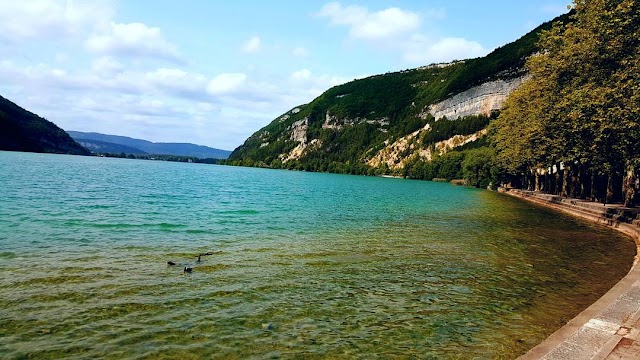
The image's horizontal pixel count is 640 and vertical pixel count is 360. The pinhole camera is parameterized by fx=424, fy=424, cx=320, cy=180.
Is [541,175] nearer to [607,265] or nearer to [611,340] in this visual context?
[607,265]

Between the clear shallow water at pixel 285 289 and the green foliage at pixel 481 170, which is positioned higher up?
the green foliage at pixel 481 170

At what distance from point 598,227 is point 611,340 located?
30233 millimetres

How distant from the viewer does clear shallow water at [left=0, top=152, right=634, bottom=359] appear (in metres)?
10.0

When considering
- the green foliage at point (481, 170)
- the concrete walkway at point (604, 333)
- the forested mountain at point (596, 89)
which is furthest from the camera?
the green foliage at point (481, 170)

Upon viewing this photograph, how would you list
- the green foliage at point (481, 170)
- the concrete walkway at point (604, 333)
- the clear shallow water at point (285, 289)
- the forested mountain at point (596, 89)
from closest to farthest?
1. the concrete walkway at point (604, 333)
2. the clear shallow water at point (285, 289)
3. the forested mountain at point (596, 89)
4. the green foliage at point (481, 170)

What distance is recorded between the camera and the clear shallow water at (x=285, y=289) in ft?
32.9

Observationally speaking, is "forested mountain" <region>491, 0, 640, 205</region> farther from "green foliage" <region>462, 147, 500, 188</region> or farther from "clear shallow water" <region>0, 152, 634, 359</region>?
"green foliage" <region>462, 147, 500, 188</region>

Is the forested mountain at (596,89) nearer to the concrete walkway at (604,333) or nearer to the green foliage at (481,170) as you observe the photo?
the concrete walkway at (604,333)

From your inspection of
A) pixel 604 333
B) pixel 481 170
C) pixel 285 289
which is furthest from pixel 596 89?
pixel 481 170

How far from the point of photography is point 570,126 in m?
39.1

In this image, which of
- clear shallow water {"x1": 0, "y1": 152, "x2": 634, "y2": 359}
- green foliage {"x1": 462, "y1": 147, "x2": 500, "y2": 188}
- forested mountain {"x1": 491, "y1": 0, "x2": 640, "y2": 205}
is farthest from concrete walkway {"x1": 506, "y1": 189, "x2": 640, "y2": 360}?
green foliage {"x1": 462, "y1": 147, "x2": 500, "y2": 188}

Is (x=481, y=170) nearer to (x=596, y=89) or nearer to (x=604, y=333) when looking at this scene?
(x=596, y=89)

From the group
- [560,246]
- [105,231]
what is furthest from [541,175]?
[105,231]

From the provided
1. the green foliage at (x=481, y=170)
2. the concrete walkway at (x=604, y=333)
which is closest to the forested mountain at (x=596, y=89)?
the concrete walkway at (x=604, y=333)
